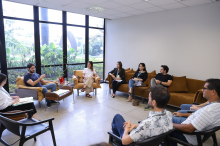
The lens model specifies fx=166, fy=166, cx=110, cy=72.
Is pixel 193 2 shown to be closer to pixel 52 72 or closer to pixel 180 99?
pixel 180 99

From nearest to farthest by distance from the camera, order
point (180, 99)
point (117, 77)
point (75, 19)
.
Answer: point (180, 99)
point (117, 77)
point (75, 19)

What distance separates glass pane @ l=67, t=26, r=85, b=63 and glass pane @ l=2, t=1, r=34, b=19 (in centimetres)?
157

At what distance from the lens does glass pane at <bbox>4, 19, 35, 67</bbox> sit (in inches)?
215

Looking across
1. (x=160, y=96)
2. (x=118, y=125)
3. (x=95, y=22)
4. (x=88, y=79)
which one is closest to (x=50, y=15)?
(x=95, y=22)

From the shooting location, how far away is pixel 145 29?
20.7ft

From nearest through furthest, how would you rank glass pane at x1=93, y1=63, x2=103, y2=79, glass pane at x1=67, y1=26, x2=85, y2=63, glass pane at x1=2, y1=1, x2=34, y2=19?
glass pane at x1=2, y1=1, x2=34, y2=19, glass pane at x1=67, y1=26, x2=85, y2=63, glass pane at x1=93, y1=63, x2=103, y2=79

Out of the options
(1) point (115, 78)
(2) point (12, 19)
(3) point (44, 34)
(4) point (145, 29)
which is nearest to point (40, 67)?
(3) point (44, 34)

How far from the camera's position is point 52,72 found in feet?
21.3

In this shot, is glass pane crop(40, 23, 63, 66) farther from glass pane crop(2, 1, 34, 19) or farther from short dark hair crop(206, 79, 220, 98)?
short dark hair crop(206, 79, 220, 98)

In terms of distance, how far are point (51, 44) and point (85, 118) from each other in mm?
3666

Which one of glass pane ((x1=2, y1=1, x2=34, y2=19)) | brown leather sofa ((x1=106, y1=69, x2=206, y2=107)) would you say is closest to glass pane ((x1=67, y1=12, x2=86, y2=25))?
glass pane ((x1=2, y1=1, x2=34, y2=19))

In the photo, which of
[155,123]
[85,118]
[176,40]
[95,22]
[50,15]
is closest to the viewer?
[155,123]

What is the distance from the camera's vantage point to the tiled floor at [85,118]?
120 inches

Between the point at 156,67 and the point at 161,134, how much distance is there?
453cm
